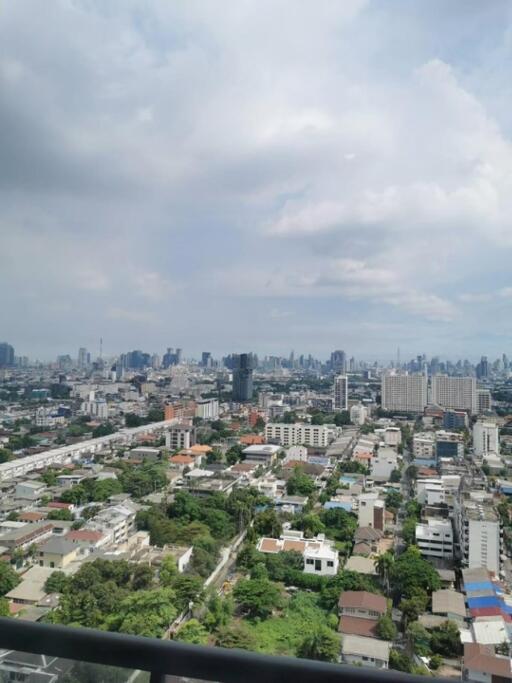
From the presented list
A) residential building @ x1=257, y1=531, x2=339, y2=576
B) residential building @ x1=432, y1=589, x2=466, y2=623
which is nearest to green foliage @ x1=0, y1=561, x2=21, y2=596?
residential building @ x1=257, y1=531, x2=339, y2=576

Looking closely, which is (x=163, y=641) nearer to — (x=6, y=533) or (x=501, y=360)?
(x=6, y=533)

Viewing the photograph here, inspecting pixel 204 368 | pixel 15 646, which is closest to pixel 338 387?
pixel 204 368

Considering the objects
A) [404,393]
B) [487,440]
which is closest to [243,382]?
[404,393]

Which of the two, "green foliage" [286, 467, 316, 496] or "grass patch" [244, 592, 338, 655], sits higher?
"green foliage" [286, 467, 316, 496]

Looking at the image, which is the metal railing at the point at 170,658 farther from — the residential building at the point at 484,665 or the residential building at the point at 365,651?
the residential building at the point at 484,665

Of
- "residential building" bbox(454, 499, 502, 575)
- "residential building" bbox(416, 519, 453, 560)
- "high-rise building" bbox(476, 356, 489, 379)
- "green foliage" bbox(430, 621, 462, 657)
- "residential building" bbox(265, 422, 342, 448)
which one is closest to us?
"green foliage" bbox(430, 621, 462, 657)

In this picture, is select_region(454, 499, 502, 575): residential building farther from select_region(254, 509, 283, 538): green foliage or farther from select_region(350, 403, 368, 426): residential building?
select_region(350, 403, 368, 426): residential building
